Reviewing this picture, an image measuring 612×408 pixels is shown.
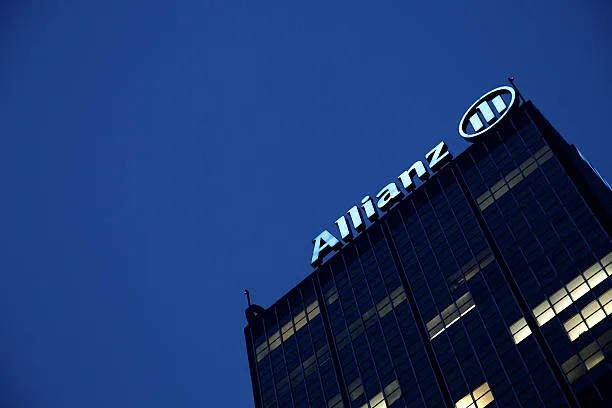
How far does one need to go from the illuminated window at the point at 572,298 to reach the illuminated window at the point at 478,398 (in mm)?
7008

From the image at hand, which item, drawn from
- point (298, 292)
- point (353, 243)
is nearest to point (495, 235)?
point (353, 243)

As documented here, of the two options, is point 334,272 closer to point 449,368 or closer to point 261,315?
Answer: point 261,315

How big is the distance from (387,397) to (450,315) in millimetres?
13957

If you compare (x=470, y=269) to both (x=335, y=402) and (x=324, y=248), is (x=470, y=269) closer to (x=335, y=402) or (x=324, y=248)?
(x=335, y=402)

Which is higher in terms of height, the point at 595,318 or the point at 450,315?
the point at 450,315

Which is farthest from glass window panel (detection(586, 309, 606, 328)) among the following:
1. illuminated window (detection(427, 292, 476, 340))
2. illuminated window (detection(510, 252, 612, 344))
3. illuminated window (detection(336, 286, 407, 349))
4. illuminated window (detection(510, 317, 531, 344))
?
illuminated window (detection(336, 286, 407, 349))

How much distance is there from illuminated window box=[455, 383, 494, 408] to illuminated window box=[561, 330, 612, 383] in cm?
1028

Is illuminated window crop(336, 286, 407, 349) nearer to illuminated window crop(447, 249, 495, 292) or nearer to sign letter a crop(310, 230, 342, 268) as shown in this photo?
illuminated window crop(447, 249, 495, 292)

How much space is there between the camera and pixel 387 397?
117 metres

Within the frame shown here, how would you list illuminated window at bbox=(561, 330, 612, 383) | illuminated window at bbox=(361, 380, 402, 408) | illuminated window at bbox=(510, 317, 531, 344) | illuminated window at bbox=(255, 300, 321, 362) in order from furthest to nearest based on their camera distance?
illuminated window at bbox=(255, 300, 321, 362) < illuminated window at bbox=(361, 380, 402, 408) < illuminated window at bbox=(510, 317, 531, 344) < illuminated window at bbox=(561, 330, 612, 383)

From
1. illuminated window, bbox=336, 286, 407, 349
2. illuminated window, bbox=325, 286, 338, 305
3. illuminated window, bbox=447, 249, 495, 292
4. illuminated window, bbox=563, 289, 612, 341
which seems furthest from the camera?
illuminated window, bbox=325, 286, 338, 305

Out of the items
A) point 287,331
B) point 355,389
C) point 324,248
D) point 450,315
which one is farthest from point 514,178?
point 287,331

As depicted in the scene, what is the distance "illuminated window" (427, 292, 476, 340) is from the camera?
11506cm

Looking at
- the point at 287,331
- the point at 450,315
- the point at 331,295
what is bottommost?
the point at 450,315
